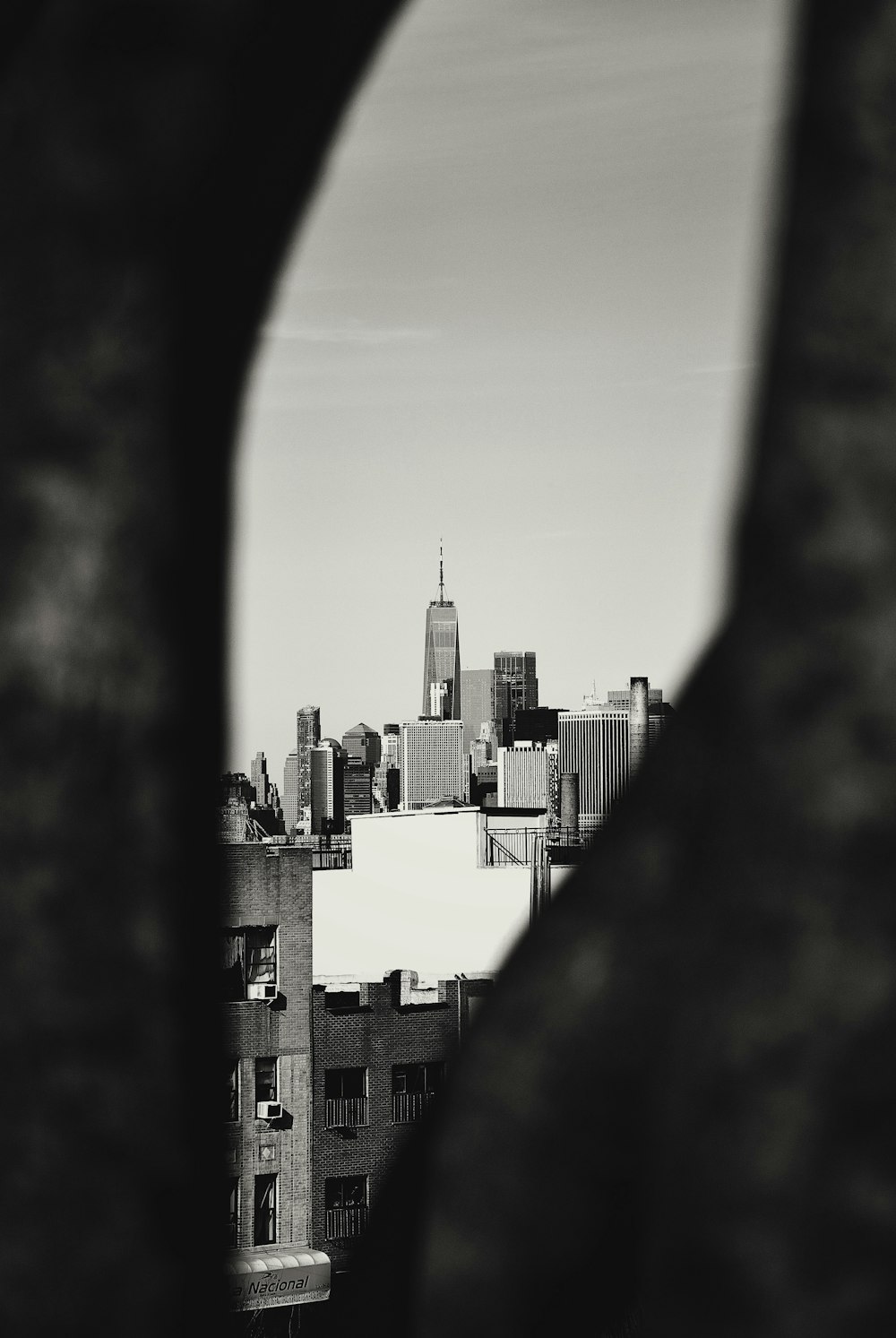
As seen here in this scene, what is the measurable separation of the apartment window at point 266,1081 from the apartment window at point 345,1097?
158 centimetres

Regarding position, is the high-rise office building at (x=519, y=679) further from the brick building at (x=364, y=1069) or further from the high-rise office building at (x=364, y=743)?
the brick building at (x=364, y=1069)

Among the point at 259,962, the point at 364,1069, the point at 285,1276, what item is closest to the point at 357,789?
the point at 364,1069

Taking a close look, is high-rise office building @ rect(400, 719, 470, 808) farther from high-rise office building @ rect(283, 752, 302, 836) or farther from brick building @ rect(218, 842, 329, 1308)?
brick building @ rect(218, 842, 329, 1308)

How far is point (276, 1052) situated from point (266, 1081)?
3.42ft

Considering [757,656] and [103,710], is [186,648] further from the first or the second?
[757,656]

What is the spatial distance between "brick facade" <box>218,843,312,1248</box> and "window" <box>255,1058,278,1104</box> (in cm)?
16

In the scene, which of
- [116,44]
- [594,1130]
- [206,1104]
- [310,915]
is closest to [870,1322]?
[594,1130]

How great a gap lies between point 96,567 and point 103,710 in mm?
75

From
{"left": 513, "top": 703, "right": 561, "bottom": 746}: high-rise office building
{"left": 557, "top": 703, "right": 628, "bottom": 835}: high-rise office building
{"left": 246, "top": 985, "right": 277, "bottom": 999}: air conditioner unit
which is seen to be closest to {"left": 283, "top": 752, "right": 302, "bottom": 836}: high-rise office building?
{"left": 513, "top": 703, "right": 561, "bottom": 746}: high-rise office building

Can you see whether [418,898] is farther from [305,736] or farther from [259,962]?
[305,736]

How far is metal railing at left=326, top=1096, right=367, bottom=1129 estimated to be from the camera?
50750 millimetres

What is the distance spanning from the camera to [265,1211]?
165 feet

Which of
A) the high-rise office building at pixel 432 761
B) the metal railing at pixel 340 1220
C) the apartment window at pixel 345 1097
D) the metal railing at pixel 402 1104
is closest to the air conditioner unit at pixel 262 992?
the apartment window at pixel 345 1097

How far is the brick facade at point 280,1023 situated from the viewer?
160 ft
